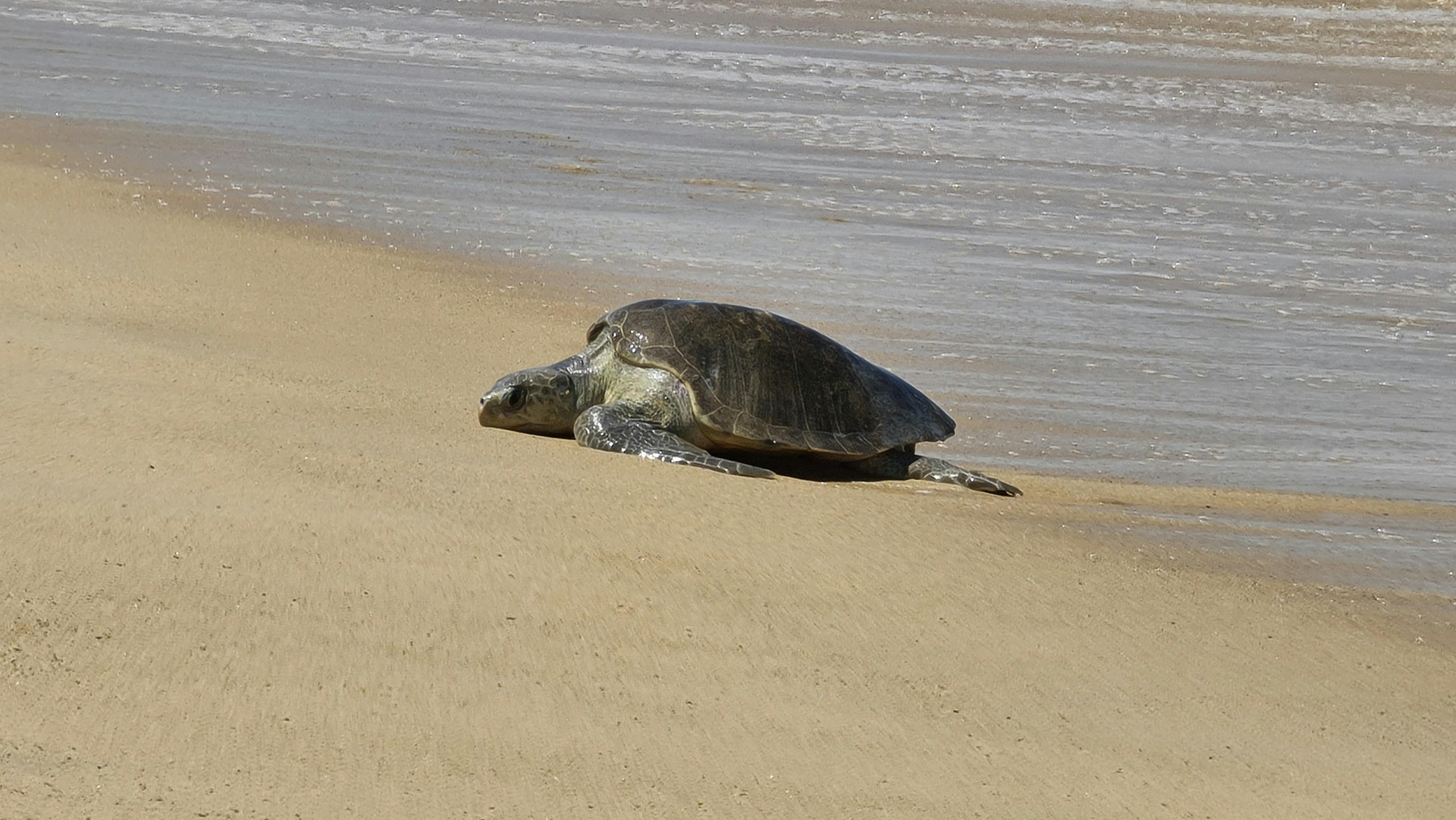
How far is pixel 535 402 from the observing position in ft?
22.2

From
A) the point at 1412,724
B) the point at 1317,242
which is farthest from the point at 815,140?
the point at 1412,724

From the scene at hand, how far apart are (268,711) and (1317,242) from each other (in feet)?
31.9

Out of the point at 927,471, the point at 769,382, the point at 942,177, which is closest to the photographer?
the point at 927,471

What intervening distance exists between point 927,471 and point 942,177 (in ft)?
20.6

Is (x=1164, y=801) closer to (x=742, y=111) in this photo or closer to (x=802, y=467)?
(x=802, y=467)

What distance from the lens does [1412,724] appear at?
4441 millimetres

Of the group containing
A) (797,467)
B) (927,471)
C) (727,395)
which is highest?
(727,395)

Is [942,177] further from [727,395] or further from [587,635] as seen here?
[587,635]

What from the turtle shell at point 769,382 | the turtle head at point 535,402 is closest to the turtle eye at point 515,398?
the turtle head at point 535,402

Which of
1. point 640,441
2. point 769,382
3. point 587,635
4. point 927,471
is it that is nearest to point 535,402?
point 640,441

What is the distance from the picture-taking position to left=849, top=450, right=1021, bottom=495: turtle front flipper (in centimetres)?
646

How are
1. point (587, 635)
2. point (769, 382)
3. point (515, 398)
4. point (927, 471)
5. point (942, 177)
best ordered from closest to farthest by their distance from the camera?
point (587, 635)
point (515, 398)
point (927, 471)
point (769, 382)
point (942, 177)

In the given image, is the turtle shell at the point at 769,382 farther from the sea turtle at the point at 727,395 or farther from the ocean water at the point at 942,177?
the ocean water at the point at 942,177

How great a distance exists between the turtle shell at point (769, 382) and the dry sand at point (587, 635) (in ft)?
1.55
